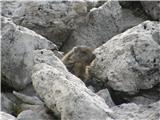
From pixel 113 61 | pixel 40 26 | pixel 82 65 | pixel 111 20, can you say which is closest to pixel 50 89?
pixel 113 61

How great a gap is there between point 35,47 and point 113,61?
64.8 inches

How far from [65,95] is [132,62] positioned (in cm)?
217

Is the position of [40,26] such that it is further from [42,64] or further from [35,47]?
[42,64]

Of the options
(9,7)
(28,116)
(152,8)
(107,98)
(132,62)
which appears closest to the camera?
(28,116)

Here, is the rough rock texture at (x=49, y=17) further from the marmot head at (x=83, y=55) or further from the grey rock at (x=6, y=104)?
the grey rock at (x=6, y=104)

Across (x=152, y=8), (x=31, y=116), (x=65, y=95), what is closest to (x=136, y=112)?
(x=65, y=95)

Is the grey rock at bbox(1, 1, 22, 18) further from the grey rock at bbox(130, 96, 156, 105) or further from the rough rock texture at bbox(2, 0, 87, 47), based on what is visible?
the grey rock at bbox(130, 96, 156, 105)

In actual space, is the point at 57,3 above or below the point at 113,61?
above

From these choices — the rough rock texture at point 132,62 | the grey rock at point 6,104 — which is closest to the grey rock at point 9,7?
the rough rock texture at point 132,62

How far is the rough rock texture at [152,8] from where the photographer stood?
39.2 ft

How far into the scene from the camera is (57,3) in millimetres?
11008

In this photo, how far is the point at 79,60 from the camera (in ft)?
34.2

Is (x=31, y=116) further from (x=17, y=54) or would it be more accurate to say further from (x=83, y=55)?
(x=83, y=55)

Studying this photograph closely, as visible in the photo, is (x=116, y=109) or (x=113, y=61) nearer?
(x=116, y=109)
